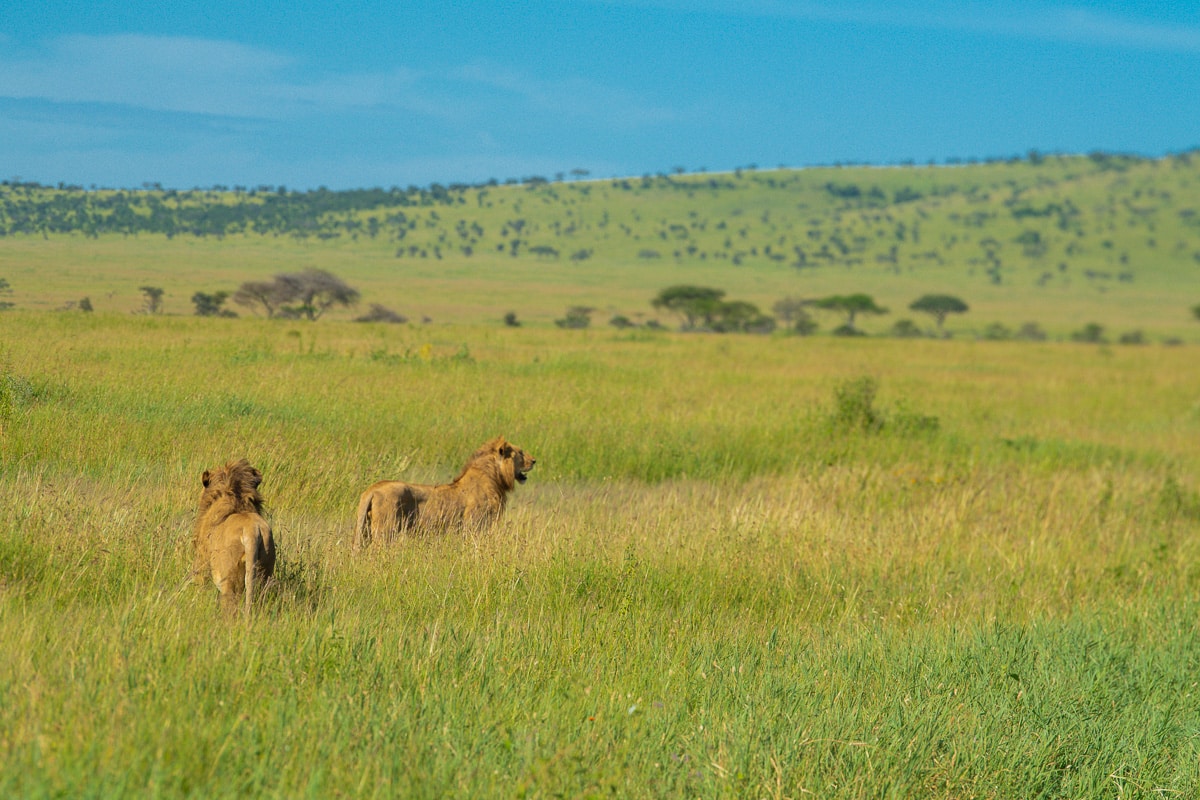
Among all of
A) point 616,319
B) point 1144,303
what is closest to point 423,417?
point 616,319

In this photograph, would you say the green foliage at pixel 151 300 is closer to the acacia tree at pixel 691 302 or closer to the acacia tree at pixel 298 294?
the acacia tree at pixel 298 294

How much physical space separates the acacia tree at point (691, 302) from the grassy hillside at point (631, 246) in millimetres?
2174

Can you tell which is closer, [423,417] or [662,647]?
[662,647]

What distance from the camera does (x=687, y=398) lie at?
1853cm

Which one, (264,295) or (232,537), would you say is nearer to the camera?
(232,537)

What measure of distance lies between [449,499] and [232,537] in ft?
7.96

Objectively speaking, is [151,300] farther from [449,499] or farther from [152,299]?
[449,499]

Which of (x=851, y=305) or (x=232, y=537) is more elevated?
(x=851, y=305)

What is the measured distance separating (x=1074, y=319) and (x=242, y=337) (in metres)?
108

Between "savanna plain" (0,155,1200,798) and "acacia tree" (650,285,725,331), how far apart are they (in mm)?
57592

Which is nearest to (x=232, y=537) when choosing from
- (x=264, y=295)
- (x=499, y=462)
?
(x=499, y=462)

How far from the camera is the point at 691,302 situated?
72750mm

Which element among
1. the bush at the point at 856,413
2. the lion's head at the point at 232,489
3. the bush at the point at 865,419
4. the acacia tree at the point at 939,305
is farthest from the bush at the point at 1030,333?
the lion's head at the point at 232,489

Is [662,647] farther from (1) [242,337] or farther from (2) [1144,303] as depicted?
(2) [1144,303]
